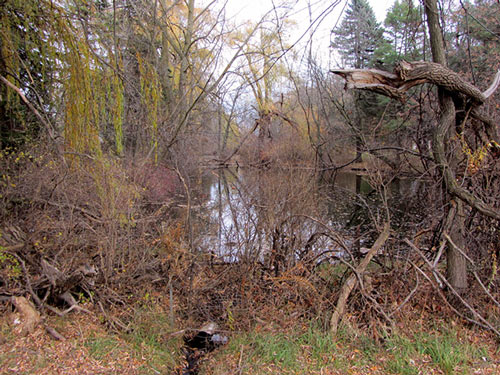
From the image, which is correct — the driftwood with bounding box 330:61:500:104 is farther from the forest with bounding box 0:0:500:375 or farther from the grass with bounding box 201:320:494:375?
the grass with bounding box 201:320:494:375

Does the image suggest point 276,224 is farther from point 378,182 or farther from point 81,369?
point 81,369

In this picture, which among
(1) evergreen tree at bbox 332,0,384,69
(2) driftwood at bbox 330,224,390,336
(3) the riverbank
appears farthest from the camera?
(1) evergreen tree at bbox 332,0,384,69

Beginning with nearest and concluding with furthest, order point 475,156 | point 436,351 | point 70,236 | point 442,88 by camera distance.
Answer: point 436,351 → point 475,156 → point 442,88 → point 70,236

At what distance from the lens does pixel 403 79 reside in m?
3.62

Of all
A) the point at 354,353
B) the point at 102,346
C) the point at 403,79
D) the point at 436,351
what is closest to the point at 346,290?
the point at 354,353

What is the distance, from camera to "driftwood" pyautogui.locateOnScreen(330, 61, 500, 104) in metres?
3.54

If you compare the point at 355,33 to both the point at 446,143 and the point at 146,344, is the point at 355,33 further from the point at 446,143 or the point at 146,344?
the point at 146,344

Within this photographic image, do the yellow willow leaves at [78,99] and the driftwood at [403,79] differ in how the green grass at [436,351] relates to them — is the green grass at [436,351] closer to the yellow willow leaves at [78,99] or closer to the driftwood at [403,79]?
the driftwood at [403,79]

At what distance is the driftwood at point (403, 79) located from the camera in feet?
11.6

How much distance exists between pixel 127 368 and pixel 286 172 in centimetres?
460

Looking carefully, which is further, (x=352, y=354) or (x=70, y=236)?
(x=70, y=236)

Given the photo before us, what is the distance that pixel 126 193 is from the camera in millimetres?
5953

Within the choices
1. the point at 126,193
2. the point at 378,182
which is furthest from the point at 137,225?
the point at 378,182

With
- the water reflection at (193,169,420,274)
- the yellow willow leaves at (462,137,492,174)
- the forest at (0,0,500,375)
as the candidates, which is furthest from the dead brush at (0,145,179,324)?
the yellow willow leaves at (462,137,492,174)
